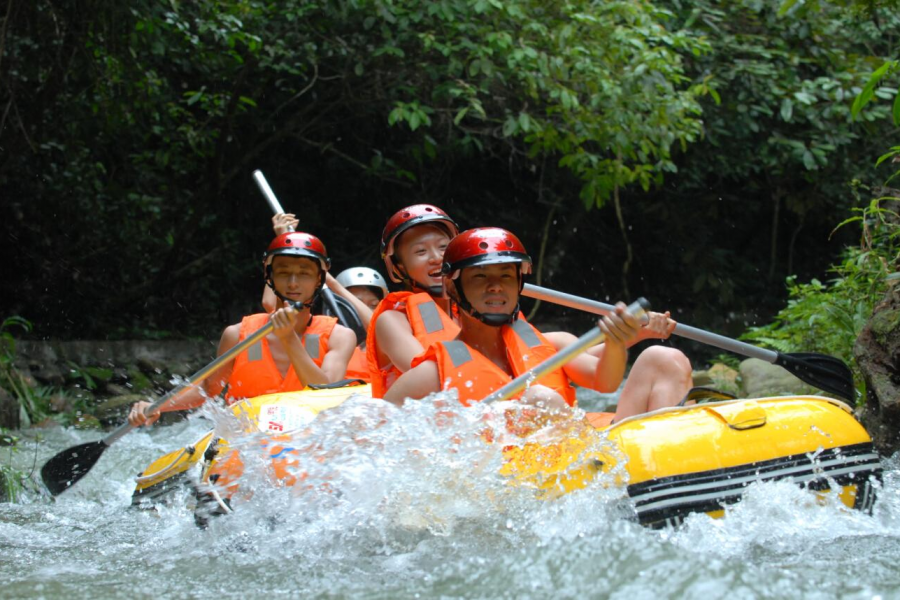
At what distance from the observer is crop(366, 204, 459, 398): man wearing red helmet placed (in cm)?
367

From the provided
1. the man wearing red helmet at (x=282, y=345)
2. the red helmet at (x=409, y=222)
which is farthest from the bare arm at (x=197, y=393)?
the red helmet at (x=409, y=222)

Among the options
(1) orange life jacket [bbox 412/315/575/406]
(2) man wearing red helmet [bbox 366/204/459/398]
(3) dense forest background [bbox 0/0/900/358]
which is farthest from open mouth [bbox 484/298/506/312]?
(3) dense forest background [bbox 0/0/900/358]

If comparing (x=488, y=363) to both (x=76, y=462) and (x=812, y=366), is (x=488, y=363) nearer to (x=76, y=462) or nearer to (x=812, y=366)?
(x=812, y=366)

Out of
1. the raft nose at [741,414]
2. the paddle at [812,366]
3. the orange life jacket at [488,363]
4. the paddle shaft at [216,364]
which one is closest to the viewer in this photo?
the raft nose at [741,414]

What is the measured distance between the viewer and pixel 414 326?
3732 millimetres

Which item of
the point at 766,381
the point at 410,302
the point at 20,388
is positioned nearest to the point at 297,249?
the point at 410,302

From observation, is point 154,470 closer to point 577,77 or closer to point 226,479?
point 226,479

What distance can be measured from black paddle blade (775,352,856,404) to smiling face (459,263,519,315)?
3.79ft

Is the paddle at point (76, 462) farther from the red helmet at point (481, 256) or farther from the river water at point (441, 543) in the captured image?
the red helmet at point (481, 256)

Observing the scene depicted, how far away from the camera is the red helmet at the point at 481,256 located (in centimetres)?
329

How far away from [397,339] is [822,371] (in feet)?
5.24

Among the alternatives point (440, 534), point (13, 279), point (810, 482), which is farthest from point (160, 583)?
point (13, 279)

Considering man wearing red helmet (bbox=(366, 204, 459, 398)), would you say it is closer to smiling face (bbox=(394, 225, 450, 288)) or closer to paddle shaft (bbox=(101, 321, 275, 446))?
smiling face (bbox=(394, 225, 450, 288))

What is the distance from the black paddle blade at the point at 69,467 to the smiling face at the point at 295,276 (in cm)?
120
